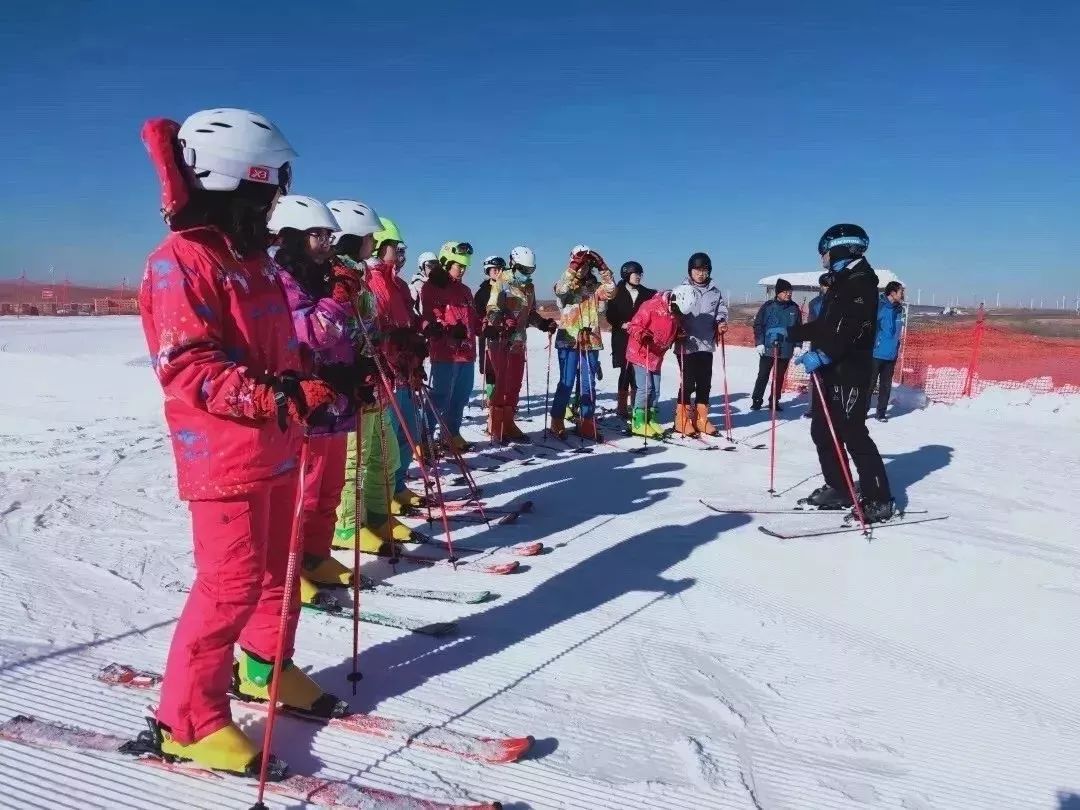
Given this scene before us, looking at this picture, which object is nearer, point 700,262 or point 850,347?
point 850,347

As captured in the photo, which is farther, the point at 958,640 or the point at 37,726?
the point at 958,640

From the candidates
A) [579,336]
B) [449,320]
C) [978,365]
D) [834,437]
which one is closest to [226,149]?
[449,320]

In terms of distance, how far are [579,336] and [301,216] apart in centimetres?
546

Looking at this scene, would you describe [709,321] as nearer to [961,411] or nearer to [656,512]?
[656,512]

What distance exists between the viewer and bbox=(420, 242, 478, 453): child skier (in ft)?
21.6

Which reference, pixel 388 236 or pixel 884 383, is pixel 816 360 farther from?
pixel 884 383

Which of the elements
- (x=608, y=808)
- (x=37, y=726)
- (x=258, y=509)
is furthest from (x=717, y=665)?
(x=37, y=726)

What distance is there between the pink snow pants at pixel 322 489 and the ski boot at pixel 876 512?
373 centimetres

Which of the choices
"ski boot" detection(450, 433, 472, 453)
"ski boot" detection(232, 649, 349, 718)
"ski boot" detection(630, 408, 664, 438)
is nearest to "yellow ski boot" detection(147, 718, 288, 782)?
"ski boot" detection(232, 649, 349, 718)

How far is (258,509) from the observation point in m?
2.33

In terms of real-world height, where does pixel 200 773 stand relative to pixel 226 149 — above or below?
below

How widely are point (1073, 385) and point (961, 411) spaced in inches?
121

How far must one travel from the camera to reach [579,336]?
868 cm

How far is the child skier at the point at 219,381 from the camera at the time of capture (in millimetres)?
2059
